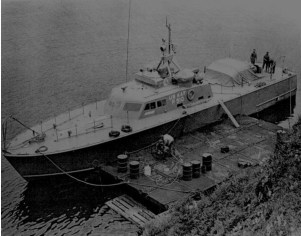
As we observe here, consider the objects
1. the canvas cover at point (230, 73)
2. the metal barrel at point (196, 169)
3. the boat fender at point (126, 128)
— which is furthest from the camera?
the canvas cover at point (230, 73)

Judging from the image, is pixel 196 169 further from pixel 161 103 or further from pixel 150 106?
pixel 161 103

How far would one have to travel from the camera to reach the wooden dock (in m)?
17.7

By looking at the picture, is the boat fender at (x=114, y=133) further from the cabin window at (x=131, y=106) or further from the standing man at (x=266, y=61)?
the standing man at (x=266, y=61)

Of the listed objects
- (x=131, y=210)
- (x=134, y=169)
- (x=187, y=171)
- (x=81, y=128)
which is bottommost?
(x=131, y=210)

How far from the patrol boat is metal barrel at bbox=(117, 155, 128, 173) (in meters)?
1.03

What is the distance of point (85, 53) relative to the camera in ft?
113

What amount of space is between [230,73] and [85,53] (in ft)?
40.6

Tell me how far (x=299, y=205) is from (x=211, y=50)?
28.5 metres

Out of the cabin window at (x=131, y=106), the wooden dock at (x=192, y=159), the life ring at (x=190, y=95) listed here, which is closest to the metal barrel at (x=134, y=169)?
the wooden dock at (x=192, y=159)

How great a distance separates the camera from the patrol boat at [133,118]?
19.2 m

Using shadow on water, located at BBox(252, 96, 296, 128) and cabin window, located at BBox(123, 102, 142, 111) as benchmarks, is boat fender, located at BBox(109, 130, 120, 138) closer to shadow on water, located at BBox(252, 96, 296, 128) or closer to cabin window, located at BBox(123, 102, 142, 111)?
cabin window, located at BBox(123, 102, 142, 111)

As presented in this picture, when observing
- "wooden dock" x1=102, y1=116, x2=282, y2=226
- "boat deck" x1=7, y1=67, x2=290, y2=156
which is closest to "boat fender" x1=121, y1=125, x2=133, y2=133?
"boat deck" x1=7, y1=67, x2=290, y2=156

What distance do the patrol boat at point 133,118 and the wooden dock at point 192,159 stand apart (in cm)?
86

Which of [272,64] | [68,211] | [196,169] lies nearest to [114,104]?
A: [196,169]
